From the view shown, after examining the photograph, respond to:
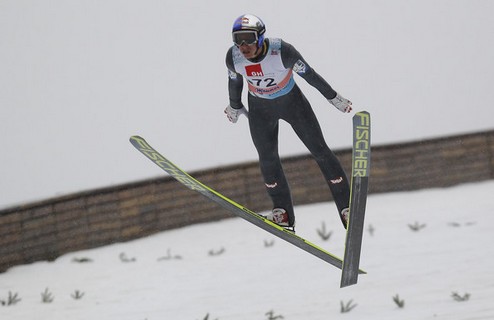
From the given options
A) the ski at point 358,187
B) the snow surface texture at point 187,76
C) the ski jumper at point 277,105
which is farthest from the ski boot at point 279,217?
the snow surface texture at point 187,76

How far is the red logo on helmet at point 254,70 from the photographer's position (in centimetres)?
565

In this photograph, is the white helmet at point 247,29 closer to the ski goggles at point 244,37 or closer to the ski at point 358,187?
the ski goggles at point 244,37

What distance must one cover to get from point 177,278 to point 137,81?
7.89 metres

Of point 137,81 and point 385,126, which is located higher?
point 137,81

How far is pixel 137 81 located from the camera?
18328 millimetres

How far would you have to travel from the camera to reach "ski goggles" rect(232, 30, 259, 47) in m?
5.34

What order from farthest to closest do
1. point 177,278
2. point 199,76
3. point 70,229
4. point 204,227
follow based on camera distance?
point 199,76 → point 204,227 → point 70,229 → point 177,278

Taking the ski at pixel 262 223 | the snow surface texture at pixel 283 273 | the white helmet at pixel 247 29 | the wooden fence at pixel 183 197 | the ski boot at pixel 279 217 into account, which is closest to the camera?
the white helmet at pixel 247 29

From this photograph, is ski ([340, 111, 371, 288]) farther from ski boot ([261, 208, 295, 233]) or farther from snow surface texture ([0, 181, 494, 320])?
snow surface texture ([0, 181, 494, 320])

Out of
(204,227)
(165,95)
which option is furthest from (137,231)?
(165,95)

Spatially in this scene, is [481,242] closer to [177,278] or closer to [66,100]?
[177,278]

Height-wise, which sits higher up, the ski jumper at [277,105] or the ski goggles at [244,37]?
the ski goggles at [244,37]

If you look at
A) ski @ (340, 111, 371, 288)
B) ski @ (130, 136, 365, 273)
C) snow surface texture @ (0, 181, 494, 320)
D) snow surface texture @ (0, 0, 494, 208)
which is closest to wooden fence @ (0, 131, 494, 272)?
snow surface texture @ (0, 181, 494, 320)

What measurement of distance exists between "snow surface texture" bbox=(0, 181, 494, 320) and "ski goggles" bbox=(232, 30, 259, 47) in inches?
163
